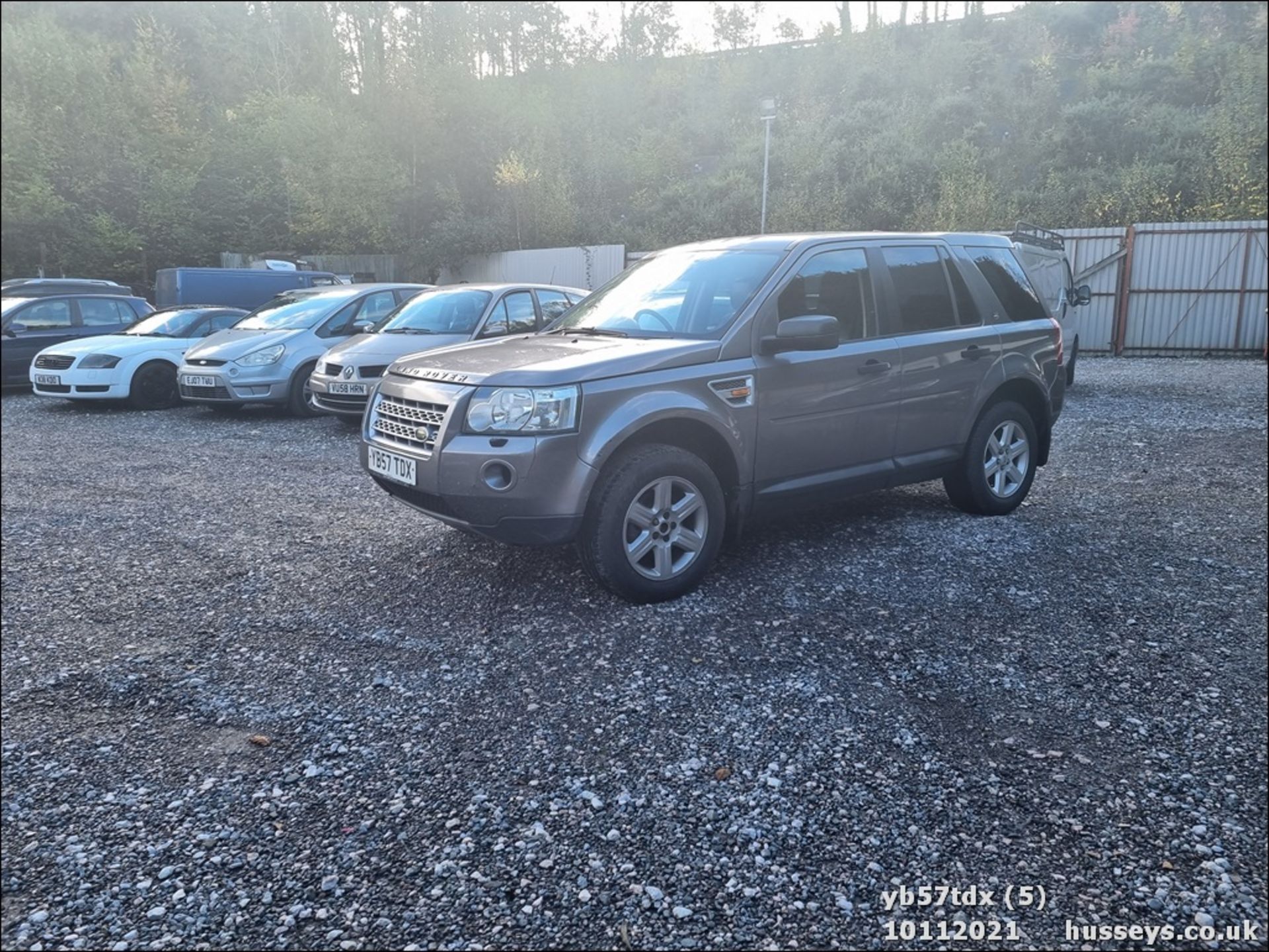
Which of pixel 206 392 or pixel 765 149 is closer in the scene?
pixel 206 392

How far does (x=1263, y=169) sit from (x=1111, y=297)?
10.5 metres

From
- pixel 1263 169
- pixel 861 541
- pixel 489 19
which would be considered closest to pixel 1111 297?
pixel 1263 169

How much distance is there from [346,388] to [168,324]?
17.7 ft

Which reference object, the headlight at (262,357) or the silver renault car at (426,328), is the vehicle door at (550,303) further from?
the headlight at (262,357)

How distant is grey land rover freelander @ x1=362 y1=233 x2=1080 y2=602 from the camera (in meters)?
4.35

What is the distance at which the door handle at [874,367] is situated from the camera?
5277 millimetres

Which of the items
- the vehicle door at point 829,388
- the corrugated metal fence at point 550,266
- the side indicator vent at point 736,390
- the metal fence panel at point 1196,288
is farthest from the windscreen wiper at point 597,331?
the metal fence panel at point 1196,288

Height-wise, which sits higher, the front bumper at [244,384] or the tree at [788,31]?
the tree at [788,31]

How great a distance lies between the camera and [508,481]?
428 cm

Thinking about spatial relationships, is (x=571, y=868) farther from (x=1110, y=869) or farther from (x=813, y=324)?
(x=813, y=324)

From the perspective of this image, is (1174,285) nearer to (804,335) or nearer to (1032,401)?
(1032,401)

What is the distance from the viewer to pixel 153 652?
4.22 m

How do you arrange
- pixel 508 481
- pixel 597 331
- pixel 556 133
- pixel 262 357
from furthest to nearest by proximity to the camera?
1. pixel 556 133
2. pixel 262 357
3. pixel 597 331
4. pixel 508 481

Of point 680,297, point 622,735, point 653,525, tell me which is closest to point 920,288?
point 680,297
